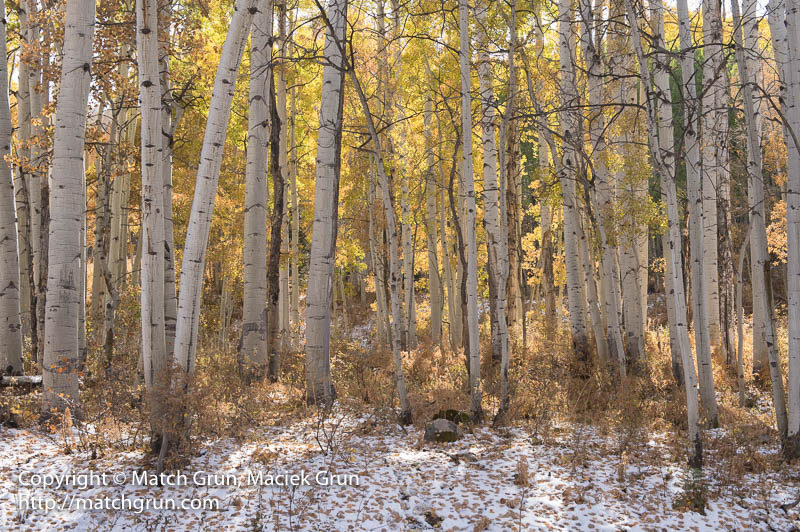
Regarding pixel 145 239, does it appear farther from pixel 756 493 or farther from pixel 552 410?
pixel 756 493

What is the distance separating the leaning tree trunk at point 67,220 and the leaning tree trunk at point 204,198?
170 centimetres

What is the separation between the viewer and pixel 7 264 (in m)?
6.75

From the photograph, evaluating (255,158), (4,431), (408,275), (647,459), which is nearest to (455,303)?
(408,275)

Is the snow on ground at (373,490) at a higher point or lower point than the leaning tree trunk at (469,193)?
lower

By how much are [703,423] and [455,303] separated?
7.02 m

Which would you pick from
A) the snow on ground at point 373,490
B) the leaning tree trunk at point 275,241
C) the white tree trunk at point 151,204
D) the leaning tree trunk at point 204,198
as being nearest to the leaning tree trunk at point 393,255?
the snow on ground at point 373,490

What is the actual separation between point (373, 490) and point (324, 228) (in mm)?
3329

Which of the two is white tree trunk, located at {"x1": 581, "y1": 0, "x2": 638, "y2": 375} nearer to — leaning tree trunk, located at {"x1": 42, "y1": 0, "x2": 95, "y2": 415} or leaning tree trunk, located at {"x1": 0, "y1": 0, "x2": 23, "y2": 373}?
leaning tree trunk, located at {"x1": 42, "y1": 0, "x2": 95, "y2": 415}

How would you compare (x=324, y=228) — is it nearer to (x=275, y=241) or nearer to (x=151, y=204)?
(x=151, y=204)

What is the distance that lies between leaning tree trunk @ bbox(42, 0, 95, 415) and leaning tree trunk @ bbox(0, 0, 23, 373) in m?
1.58

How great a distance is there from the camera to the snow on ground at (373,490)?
4.16m

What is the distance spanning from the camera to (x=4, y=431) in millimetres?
5441

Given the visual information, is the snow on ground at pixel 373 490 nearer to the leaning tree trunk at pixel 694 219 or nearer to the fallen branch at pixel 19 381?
the fallen branch at pixel 19 381

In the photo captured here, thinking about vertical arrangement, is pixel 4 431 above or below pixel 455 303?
below
